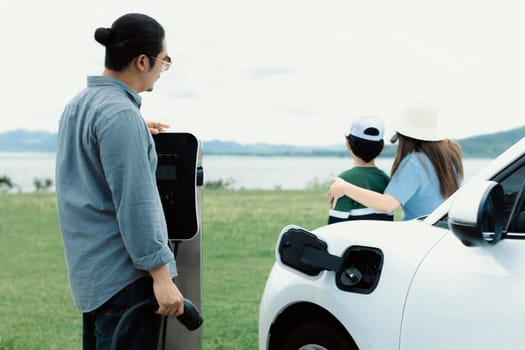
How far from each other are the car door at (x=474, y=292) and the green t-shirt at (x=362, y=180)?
1437mm

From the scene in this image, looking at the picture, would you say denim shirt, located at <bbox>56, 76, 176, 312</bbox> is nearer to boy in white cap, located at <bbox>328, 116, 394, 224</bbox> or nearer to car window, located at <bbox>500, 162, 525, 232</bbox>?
car window, located at <bbox>500, 162, 525, 232</bbox>

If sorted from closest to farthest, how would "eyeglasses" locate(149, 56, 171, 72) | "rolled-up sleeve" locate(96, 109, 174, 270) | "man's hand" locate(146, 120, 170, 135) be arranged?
"rolled-up sleeve" locate(96, 109, 174, 270)
"eyeglasses" locate(149, 56, 171, 72)
"man's hand" locate(146, 120, 170, 135)

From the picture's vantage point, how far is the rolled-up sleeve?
2.88 m

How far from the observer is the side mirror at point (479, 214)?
2602 millimetres

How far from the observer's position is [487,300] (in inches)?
105

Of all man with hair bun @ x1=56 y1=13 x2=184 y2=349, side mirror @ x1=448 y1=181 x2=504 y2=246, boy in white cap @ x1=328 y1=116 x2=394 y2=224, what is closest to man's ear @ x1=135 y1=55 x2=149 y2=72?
man with hair bun @ x1=56 y1=13 x2=184 y2=349

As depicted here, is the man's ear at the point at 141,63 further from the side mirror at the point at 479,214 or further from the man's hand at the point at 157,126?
the side mirror at the point at 479,214

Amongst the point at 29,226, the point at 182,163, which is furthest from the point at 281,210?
the point at 182,163

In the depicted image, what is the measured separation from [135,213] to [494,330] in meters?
1.28

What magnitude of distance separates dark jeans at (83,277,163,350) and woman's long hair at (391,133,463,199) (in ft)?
5.79

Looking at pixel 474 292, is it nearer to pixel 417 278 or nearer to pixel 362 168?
pixel 417 278

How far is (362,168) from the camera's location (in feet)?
14.8

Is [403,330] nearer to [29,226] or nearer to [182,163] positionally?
[182,163]

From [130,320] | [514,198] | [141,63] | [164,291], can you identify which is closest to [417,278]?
[514,198]
